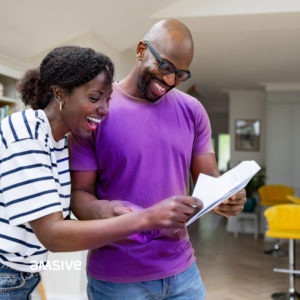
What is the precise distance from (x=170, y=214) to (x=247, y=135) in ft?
25.0

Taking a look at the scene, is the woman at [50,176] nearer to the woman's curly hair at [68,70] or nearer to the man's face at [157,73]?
the woman's curly hair at [68,70]

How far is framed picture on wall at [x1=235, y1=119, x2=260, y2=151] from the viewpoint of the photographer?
26.8ft

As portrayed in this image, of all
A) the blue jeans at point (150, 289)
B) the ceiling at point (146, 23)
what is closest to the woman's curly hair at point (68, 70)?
the blue jeans at point (150, 289)

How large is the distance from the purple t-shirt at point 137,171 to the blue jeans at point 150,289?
0.9 inches

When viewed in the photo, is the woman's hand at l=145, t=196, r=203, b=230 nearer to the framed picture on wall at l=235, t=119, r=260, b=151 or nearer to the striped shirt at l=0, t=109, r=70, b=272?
the striped shirt at l=0, t=109, r=70, b=272

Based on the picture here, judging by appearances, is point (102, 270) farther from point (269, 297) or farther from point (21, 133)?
point (269, 297)

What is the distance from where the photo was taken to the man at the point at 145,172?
1231 millimetres

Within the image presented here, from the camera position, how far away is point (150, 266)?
1232 millimetres

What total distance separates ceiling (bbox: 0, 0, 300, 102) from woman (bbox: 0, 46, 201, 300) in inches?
78.6

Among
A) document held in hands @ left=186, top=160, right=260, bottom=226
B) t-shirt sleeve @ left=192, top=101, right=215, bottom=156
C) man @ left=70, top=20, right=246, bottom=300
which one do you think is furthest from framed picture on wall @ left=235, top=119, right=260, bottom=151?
document held in hands @ left=186, top=160, right=260, bottom=226

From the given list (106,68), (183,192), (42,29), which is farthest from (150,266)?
(42,29)

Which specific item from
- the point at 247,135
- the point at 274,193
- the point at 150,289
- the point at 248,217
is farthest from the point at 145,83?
the point at 247,135

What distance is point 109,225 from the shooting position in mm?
891

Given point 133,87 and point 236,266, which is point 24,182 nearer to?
point 133,87
